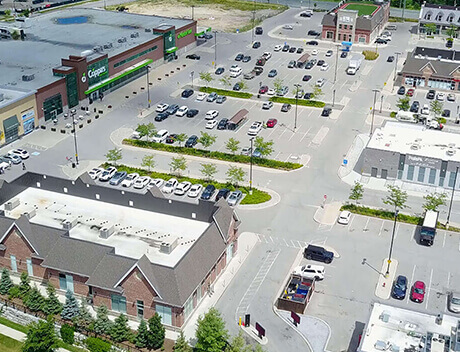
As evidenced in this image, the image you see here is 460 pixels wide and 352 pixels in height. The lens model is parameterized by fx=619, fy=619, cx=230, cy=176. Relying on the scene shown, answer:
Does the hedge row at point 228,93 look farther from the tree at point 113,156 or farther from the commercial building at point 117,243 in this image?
the commercial building at point 117,243

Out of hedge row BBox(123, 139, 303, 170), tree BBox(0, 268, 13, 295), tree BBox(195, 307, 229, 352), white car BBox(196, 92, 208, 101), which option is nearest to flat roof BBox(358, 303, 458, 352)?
tree BBox(195, 307, 229, 352)

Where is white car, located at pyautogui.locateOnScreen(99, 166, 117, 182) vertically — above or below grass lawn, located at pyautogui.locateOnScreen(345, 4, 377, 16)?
below

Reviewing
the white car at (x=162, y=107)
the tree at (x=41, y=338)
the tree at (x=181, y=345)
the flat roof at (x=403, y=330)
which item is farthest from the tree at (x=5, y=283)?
the white car at (x=162, y=107)

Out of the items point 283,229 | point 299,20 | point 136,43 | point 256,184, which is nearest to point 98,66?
point 136,43

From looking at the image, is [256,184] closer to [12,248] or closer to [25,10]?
[12,248]

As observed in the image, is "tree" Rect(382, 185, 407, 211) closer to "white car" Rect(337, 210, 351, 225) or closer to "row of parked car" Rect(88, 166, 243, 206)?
"white car" Rect(337, 210, 351, 225)

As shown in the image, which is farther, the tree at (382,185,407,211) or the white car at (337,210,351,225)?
the tree at (382,185,407,211)

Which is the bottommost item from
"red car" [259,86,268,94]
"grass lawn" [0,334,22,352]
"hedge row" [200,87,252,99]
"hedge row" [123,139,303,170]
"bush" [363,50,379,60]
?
"grass lawn" [0,334,22,352]
